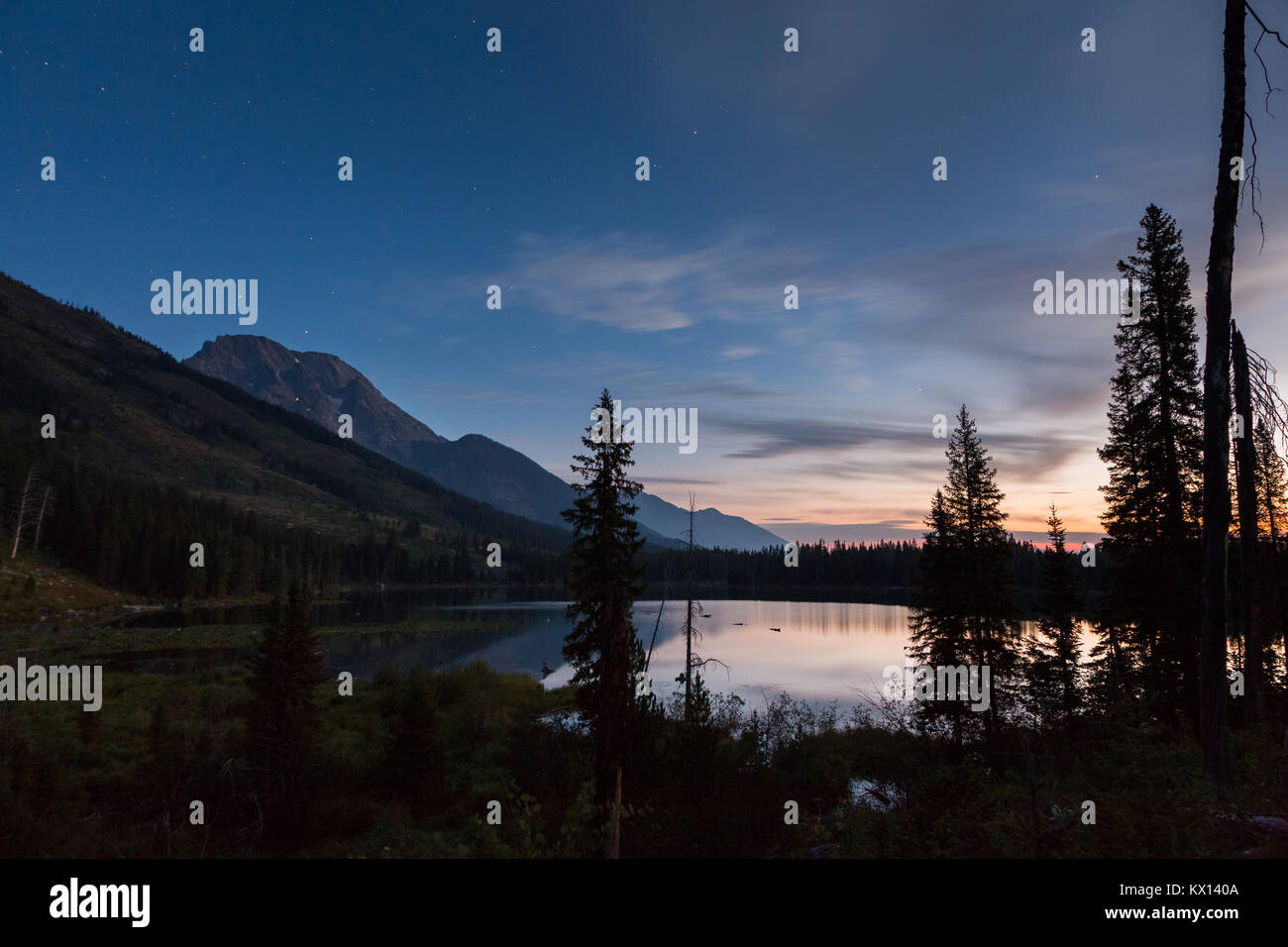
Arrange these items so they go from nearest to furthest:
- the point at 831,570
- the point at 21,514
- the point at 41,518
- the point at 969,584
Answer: the point at 969,584 < the point at 21,514 < the point at 41,518 < the point at 831,570

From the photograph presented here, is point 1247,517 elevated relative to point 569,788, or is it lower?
elevated

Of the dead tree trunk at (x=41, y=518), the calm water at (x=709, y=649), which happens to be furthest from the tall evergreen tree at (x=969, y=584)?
the dead tree trunk at (x=41, y=518)

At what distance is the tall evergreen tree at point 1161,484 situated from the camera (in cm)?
2112

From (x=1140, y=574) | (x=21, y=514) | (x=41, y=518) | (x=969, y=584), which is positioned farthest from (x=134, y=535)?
(x=1140, y=574)

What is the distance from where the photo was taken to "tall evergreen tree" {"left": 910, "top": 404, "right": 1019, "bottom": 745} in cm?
2889

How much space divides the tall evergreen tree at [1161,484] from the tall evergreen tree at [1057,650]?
401 cm

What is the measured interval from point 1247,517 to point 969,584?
14127 mm

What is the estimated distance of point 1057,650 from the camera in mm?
30281

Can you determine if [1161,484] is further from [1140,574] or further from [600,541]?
[600,541]

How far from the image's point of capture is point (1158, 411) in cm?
2241

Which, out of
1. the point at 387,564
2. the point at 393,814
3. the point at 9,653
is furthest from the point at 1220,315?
the point at 387,564

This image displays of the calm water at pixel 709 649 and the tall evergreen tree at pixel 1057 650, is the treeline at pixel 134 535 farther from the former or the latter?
the tall evergreen tree at pixel 1057 650
